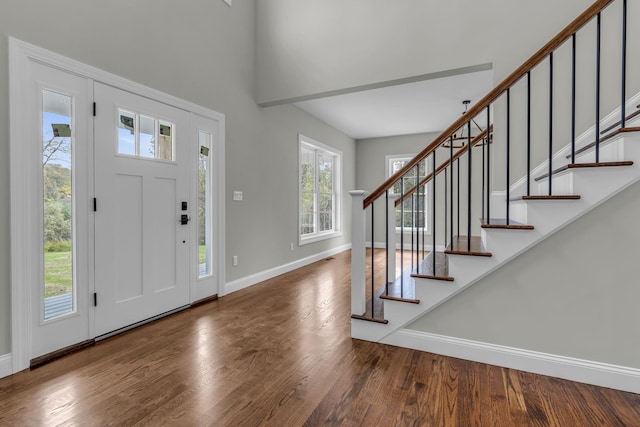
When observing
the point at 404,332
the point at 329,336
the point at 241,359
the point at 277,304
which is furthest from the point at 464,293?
the point at 277,304

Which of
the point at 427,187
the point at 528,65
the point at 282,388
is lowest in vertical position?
the point at 282,388

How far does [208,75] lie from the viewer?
3.48 meters

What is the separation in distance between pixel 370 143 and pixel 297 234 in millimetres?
3449

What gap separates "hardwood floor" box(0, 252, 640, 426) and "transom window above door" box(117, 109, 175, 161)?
154 centimetres

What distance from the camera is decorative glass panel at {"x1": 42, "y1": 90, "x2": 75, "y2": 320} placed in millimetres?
2201

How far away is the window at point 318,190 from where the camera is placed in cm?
566

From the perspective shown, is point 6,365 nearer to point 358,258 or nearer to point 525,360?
Answer: point 358,258

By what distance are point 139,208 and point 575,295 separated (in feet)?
10.7

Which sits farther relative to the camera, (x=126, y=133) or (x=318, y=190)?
(x=318, y=190)

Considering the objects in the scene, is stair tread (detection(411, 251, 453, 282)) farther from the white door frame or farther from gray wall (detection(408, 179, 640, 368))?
the white door frame

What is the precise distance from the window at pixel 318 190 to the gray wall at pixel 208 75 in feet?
→ 0.85

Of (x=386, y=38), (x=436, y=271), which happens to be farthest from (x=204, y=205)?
(x=386, y=38)

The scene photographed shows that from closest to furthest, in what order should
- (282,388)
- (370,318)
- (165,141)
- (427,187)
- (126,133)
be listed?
(282,388), (370,318), (126,133), (165,141), (427,187)

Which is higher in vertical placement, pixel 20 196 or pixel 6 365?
pixel 20 196
